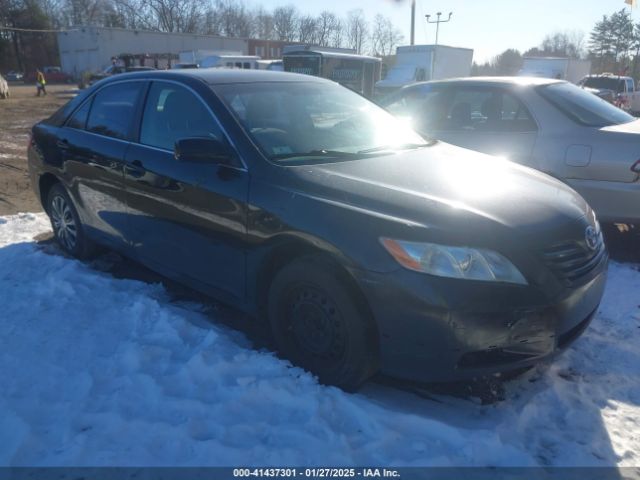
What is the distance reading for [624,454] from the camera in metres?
2.41

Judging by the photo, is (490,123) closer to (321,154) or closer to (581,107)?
(581,107)

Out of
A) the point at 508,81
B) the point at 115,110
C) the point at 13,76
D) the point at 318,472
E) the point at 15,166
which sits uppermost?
the point at 508,81

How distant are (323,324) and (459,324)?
0.75 m

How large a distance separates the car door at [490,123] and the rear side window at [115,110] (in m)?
3.29

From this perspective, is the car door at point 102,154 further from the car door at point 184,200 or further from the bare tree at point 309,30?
the bare tree at point 309,30

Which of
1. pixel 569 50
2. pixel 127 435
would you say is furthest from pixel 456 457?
pixel 569 50

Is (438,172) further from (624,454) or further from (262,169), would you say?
(624,454)

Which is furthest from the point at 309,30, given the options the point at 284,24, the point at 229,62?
the point at 229,62

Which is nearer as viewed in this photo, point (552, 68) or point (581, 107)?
point (581, 107)

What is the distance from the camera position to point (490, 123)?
5430 mm

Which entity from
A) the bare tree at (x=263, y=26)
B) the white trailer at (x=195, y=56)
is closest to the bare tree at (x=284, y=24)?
the bare tree at (x=263, y=26)

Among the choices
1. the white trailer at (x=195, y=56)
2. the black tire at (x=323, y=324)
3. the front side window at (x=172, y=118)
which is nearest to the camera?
the black tire at (x=323, y=324)

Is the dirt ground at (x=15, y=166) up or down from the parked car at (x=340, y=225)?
down

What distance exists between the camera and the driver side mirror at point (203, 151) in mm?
3043
